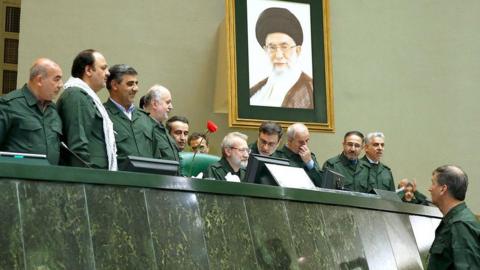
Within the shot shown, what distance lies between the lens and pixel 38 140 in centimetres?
490

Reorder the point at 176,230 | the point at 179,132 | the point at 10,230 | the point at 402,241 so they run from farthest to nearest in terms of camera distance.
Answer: the point at 179,132, the point at 402,241, the point at 176,230, the point at 10,230

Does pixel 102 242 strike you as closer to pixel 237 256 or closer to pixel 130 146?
pixel 237 256

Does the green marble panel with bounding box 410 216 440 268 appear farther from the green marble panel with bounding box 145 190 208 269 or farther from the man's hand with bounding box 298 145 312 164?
the green marble panel with bounding box 145 190 208 269

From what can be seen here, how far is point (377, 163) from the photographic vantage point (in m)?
8.74

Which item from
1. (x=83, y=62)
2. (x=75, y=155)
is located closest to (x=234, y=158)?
(x=83, y=62)

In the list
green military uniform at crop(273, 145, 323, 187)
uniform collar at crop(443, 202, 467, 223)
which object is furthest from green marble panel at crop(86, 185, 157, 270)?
green military uniform at crop(273, 145, 323, 187)

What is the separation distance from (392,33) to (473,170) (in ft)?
7.27

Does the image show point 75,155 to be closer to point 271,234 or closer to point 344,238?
point 271,234

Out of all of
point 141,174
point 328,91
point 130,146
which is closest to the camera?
point 141,174

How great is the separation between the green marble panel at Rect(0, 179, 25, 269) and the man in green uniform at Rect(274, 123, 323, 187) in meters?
4.01

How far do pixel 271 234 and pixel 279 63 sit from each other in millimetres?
5786

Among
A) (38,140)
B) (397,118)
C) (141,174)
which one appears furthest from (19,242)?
(397,118)

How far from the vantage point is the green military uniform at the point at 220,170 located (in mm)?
6641

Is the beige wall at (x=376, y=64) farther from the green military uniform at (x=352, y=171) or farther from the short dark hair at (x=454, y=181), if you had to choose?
the short dark hair at (x=454, y=181)
